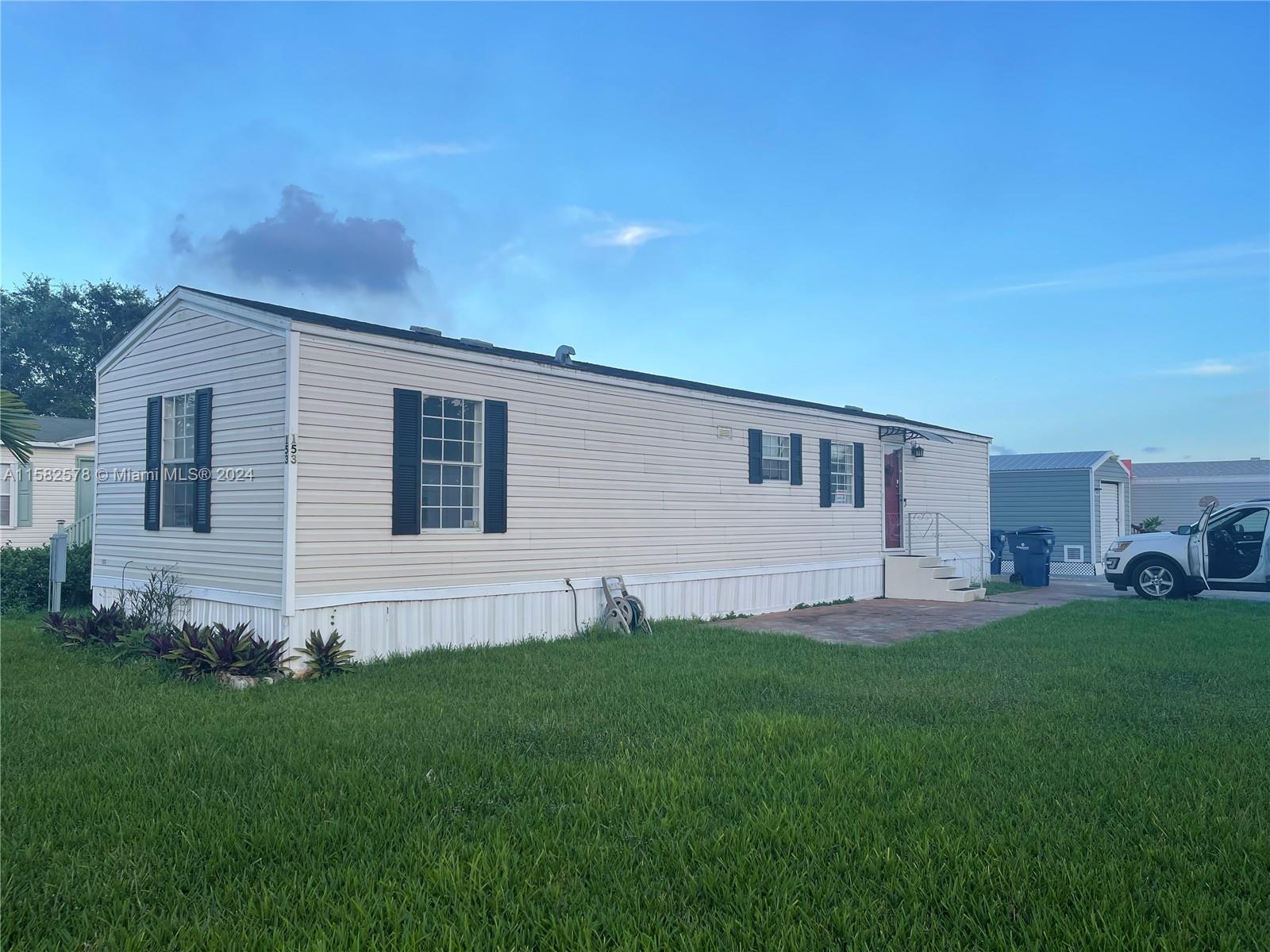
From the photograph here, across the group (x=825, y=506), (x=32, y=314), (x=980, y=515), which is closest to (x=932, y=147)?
(x=825, y=506)

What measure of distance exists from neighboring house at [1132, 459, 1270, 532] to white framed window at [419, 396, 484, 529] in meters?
26.5

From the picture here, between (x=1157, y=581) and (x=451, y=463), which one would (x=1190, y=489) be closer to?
(x=1157, y=581)

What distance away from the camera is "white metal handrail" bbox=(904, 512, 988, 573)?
1700 cm

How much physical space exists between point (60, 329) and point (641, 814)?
39140 millimetres

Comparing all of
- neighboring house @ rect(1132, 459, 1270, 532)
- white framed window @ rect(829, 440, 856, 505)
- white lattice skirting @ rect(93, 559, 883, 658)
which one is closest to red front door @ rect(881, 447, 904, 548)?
white framed window @ rect(829, 440, 856, 505)

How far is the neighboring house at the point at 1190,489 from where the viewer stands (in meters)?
29.9

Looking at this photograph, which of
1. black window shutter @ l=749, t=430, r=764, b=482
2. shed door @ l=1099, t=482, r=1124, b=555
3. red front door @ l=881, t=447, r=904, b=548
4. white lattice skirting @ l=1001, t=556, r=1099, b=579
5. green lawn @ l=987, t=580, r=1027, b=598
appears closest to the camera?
black window shutter @ l=749, t=430, r=764, b=482

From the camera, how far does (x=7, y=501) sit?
57.1 ft

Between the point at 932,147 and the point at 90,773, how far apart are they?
40.3ft

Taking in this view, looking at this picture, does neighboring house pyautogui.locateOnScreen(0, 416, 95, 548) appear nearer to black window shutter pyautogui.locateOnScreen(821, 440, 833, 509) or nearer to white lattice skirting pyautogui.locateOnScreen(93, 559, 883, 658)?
white lattice skirting pyautogui.locateOnScreen(93, 559, 883, 658)

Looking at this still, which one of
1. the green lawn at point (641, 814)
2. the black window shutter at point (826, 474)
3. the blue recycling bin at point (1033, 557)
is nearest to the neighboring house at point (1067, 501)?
the blue recycling bin at point (1033, 557)

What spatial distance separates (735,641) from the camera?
389 inches

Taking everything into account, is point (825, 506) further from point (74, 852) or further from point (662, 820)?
point (74, 852)

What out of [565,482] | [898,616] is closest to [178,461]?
[565,482]
